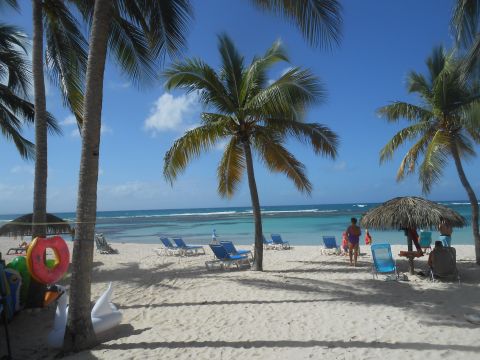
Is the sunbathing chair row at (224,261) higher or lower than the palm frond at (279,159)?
lower

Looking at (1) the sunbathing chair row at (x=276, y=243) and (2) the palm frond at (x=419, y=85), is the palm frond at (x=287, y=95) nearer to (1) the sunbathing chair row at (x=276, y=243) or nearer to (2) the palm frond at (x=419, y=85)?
(2) the palm frond at (x=419, y=85)

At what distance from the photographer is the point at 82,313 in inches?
178

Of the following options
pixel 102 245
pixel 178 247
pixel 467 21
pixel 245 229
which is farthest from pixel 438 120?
pixel 245 229

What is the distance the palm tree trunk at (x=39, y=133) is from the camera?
23.3ft

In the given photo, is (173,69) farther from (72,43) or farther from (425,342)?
(425,342)

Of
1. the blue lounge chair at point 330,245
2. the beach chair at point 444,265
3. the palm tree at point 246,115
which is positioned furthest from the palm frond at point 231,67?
the blue lounge chair at point 330,245

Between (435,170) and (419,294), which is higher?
(435,170)

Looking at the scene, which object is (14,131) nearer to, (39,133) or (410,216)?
(39,133)

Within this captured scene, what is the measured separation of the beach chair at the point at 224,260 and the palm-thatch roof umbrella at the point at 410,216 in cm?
367

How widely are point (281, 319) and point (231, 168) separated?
6.05 meters

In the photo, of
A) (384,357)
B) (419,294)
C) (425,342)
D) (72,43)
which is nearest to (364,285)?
(419,294)

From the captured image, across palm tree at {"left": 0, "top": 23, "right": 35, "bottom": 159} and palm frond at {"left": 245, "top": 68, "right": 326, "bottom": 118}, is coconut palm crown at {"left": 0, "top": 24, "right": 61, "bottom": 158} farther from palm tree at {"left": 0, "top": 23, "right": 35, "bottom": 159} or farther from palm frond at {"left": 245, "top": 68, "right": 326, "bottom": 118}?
palm frond at {"left": 245, "top": 68, "right": 326, "bottom": 118}

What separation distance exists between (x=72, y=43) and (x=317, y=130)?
598 centimetres

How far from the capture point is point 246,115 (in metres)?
9.59
